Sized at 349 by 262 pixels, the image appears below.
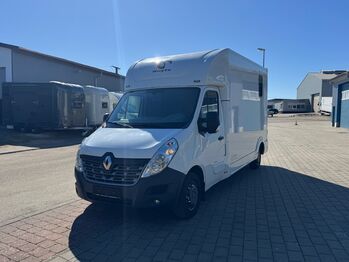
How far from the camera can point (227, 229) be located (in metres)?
5.11

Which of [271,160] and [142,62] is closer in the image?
[142,62]

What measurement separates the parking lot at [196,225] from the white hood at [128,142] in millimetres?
1141

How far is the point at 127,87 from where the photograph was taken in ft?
22.4

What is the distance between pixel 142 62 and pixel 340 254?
472 cm

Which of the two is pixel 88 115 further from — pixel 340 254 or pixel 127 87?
pixel 340 254

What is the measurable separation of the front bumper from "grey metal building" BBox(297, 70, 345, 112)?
2633 inches

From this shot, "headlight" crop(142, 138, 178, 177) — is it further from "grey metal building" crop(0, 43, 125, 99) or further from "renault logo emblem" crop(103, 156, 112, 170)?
"grey metal building" crop(0, 43, 125, 99)

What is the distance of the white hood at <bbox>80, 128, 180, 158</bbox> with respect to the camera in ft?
16.2

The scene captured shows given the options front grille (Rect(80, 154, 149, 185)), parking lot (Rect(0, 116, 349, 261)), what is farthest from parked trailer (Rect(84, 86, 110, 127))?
front grille (Rect(80, 154, 149, 185))

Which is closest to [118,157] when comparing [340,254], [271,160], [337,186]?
[340,254]

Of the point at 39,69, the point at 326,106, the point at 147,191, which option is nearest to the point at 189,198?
the point at 147,191

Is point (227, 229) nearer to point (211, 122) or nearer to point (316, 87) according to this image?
point (211, 122)

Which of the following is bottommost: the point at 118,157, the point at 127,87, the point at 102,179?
the point at 102,179

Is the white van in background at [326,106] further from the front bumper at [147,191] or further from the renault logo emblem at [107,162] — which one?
the renault logo emblem at [107,162]
